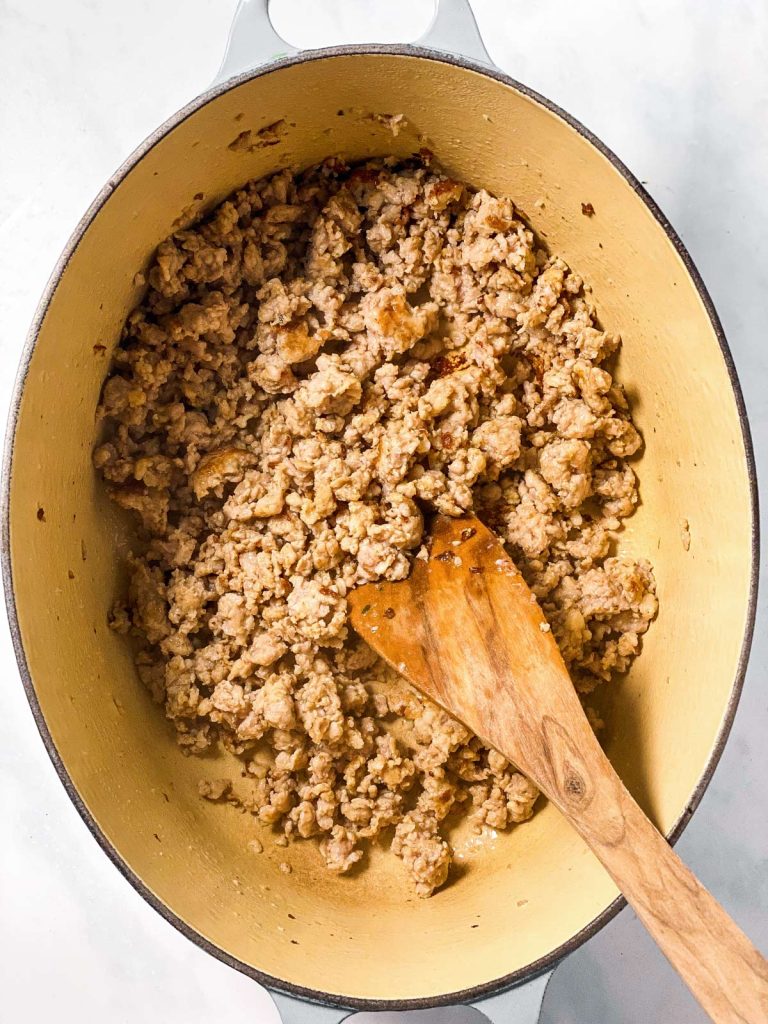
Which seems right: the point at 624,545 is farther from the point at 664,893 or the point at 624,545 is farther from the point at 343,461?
the point at 664,893

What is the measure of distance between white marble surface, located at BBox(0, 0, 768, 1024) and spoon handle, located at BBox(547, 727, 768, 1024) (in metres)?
0.55

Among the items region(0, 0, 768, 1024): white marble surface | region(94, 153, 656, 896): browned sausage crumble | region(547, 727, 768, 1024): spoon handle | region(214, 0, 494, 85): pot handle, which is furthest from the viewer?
region(0, 0, 768, 1024): white marble surface

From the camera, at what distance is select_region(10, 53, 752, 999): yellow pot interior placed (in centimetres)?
141

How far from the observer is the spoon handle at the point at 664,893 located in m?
1.19

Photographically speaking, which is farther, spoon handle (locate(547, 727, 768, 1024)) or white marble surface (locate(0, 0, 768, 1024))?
white marble surface (locate(0, 0, 768, 1024))

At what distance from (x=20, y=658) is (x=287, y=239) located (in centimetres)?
82

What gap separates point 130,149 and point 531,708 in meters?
1.22

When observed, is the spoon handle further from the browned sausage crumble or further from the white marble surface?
the white marble surface

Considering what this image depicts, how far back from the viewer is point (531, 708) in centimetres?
149

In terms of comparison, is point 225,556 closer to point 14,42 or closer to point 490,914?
point 490,914

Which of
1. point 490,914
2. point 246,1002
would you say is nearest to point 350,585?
point 490,914

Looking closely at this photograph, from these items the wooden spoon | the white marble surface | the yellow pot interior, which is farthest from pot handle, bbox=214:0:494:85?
the wooden spoon

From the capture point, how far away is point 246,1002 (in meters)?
1.80

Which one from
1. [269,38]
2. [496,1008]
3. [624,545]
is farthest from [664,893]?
[269,38]
